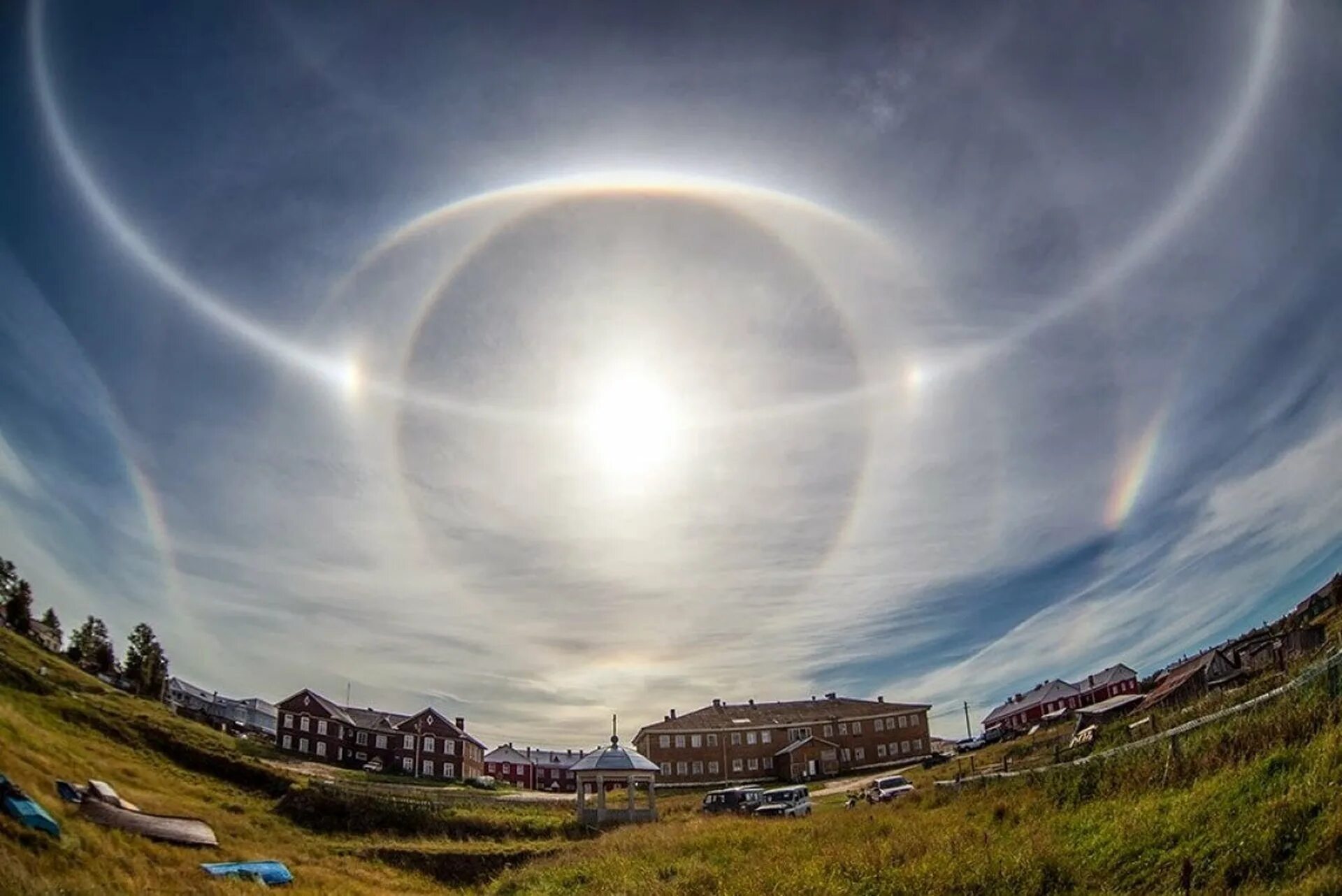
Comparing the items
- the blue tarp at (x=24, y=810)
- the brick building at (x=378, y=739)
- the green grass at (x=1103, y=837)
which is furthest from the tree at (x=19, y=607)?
the brick building at (x=378, y=739)

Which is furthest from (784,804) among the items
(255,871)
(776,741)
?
(776,741)

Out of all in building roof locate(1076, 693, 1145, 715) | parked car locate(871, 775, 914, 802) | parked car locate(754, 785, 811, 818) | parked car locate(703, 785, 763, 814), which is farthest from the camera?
building roof locate(1076, 693, 1145, 715)

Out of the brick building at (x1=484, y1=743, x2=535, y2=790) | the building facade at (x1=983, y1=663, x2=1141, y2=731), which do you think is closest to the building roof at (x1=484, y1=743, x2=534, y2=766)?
the brick building at (x1=484, y1=743, x2=535, y2=790)

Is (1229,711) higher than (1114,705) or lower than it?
lower

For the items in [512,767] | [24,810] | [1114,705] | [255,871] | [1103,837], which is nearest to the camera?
[1103,837]

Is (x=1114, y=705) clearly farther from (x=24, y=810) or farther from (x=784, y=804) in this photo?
(x=24, y=810)

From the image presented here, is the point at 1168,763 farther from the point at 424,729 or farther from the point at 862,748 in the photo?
the point at 424,729

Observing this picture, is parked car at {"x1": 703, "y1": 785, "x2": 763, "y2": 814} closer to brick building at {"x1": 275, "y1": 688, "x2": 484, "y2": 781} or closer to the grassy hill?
the grassy hill

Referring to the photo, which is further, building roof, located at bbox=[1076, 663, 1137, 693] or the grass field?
building roof, located at bbox=[1076, 663, 1137, 693]
